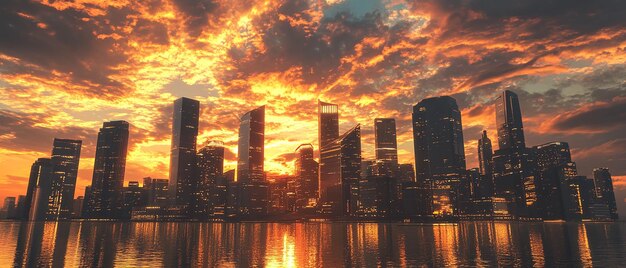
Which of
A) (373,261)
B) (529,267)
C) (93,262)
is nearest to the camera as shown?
(529,267)

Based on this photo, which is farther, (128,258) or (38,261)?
(128,258)

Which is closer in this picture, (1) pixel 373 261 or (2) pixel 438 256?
(1) pixel 373 261

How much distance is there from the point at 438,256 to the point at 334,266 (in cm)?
2725

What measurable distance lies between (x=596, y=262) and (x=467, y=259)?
21774 millimetres

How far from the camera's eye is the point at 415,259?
3071 inches

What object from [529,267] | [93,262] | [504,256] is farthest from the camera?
[504,256]

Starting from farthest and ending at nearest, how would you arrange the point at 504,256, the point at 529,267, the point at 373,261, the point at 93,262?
1. the point at 504,256
2. the point at 373,261
3. the point at 93,262
4. the point at 529,267

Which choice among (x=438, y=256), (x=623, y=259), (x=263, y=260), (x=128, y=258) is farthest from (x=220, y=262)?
(x=623, y=259)

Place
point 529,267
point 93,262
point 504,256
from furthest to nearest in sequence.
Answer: point 504,256
point 93,262
point 529,267

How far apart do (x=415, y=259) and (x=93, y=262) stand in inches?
2293

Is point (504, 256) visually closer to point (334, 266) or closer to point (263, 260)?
point (334, 266)

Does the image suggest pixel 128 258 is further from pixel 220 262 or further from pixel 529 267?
pixel 529 267

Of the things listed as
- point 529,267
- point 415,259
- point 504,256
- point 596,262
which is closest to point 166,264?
point 415,259

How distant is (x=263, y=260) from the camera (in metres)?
77.6
